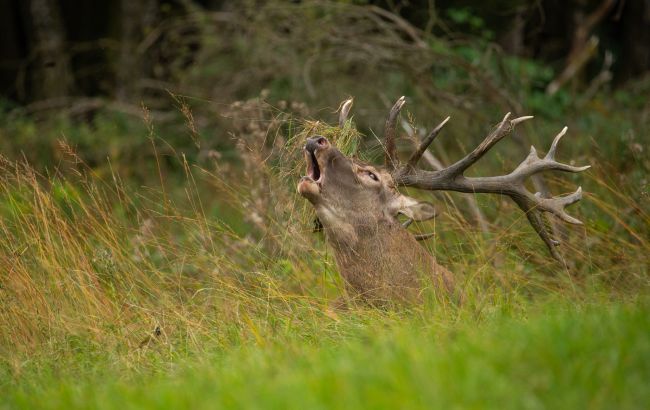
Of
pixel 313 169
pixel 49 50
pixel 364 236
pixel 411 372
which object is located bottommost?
pixel 49 50

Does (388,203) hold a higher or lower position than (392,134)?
lower

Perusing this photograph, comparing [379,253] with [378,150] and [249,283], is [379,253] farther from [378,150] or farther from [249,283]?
[378,150]

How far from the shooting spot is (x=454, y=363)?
10.6 ft

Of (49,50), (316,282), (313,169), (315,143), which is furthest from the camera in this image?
(49,50)

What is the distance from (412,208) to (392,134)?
497mm

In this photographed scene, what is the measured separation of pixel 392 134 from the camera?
5.44 m

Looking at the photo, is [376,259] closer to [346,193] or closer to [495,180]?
[346,193]

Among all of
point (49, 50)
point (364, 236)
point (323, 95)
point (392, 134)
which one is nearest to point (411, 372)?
point (364, 236)

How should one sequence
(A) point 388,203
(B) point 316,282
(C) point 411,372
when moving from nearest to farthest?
(C) point 411,372
(A) point 388,203
(B) point 316,282

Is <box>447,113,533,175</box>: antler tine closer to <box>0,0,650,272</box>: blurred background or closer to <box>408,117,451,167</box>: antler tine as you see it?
<box>408,117,451,167</box>: antler tine

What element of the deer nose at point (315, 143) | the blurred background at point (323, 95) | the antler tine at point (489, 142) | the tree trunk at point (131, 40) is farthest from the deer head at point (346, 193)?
the tree trunk at point (131, 40)

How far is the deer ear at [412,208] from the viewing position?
18.4 feet

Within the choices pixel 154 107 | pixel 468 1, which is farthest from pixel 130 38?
pixel 468 1

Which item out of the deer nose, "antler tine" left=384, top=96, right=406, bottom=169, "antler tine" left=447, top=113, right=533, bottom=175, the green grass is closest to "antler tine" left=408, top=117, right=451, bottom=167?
"antler tine" left=384, top=96, right=406, bottom=169
